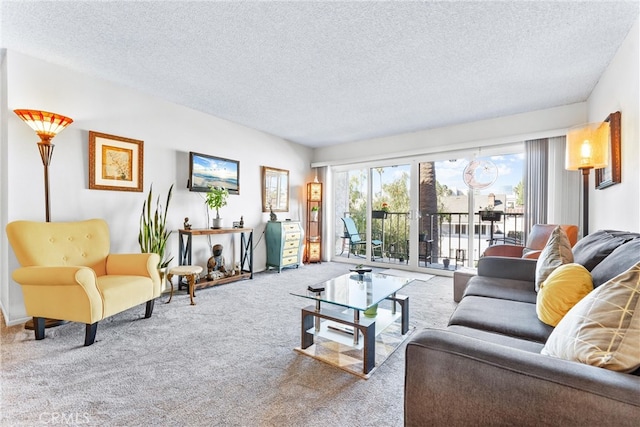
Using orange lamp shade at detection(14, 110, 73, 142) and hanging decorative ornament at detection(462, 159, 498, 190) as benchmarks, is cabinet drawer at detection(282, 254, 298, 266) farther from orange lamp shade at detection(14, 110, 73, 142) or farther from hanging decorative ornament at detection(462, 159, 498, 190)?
orange lamp shade at detection(14, 110, 73, 142)

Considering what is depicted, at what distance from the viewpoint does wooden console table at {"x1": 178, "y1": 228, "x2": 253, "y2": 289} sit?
3.57 m

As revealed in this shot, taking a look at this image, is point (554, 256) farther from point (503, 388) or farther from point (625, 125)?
point (625, 125)

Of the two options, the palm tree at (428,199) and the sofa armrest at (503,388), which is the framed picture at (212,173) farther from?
the sofa armrest at (503,388)

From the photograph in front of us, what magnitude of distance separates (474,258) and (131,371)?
14.6ft

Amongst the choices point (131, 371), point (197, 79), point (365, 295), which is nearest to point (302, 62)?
point (197, 79)

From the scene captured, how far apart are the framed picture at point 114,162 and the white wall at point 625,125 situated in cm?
461

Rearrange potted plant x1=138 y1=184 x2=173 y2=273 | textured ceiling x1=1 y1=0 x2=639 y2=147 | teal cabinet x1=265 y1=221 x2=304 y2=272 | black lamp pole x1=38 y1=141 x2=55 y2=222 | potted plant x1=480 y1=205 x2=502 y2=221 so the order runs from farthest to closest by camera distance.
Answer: teal cabinet x1=265 y1=221 x2=304 y2=272
potted plant x1=480 y1=205 x2=502 y2=221
potted plant x1=138 y1=184 x2=173 y2=273
black lamp pole x1=38 y1=141 x2=55 y2=222
textured ceiling x1=1 y1=0 x2=639 y2=147

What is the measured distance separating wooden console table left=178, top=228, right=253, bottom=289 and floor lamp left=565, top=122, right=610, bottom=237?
12.7 ft

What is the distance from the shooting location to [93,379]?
1.69m

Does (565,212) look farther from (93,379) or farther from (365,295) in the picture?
(93,379)

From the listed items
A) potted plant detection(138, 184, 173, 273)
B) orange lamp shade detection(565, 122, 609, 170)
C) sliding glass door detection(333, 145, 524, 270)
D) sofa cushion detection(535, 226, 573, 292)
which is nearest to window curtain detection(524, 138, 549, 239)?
sliding glass door detection(333, 145, 524, 270)

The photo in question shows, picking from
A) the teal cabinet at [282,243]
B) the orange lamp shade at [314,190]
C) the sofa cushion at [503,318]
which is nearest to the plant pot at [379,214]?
the orange lamp shade at [314,190]

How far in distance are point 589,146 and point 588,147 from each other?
1 centimetres

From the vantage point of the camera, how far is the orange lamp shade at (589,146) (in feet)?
8.20
